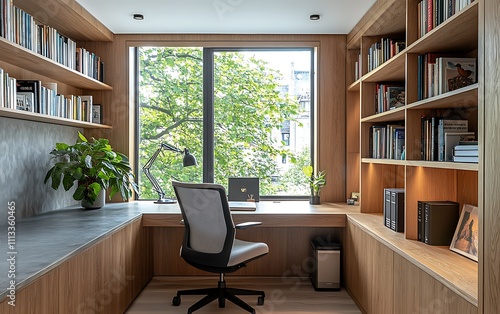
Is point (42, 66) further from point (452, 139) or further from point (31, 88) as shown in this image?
point (452, 139)

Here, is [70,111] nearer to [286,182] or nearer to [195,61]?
[195,61]

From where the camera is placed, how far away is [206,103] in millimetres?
4223

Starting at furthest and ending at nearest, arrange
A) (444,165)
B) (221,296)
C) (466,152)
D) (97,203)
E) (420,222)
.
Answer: (97,203)
(221,296)
(420,222)
(444,165)
(466,152)

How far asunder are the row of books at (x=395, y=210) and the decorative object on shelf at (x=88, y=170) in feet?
6.94

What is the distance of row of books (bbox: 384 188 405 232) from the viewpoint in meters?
2.71

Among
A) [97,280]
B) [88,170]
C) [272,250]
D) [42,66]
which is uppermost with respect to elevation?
[42,66]

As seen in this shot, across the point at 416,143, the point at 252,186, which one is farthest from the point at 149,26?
the point at 416,143

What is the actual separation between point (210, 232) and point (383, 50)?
74.8 inches

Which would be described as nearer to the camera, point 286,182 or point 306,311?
point 306,311

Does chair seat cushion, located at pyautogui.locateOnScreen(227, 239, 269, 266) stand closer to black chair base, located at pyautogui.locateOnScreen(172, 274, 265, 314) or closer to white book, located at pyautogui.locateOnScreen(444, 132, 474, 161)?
black chair base, located at pyautogui.locateOnScreen(172, 274, 265, 314)

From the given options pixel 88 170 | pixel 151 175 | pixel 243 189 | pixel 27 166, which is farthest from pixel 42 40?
pixel 243 189

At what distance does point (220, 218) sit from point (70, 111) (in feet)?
5.11

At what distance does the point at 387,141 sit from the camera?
3154 millimetres

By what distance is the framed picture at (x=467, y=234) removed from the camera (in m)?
2.05
